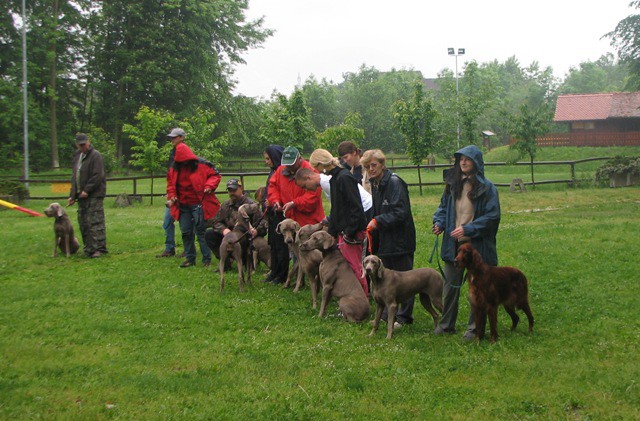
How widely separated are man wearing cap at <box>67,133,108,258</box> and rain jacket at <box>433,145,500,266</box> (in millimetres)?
7861

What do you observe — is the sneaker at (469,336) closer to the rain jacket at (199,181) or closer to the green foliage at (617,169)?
the rain jacket at (199,181)

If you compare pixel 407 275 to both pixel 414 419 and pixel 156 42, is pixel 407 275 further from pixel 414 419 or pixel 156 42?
pixel 156 42

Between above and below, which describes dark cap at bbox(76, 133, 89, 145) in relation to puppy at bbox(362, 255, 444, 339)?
above

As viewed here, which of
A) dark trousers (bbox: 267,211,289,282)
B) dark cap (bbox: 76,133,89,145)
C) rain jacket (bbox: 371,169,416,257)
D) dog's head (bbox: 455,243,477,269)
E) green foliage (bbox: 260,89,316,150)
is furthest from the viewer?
green foliage (bbox: 260,89,316,150)

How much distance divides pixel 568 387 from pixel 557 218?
12.8m

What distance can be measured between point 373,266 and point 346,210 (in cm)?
114

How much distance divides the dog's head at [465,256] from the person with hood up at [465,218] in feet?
0.66

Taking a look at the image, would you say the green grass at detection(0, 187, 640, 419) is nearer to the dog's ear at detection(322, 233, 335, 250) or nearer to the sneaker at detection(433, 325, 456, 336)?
the sneaker at detection(433, 325, 456, 336)

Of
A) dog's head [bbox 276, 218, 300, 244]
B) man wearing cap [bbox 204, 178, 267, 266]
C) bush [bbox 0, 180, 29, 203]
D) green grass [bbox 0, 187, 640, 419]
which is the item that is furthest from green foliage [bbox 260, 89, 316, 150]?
dog's head [bbox 276, 218, 300, 244]

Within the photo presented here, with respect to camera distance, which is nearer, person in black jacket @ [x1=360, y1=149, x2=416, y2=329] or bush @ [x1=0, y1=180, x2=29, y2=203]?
person in black jacket @ [x1=360, y1=149, x2=416, y2=329]

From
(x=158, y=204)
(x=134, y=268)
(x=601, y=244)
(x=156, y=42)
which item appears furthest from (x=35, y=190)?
(x=601, y=244)

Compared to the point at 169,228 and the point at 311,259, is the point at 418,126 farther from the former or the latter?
the point at 311,259

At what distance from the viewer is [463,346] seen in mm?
6898

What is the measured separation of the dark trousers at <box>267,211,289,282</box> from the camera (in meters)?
10.4
